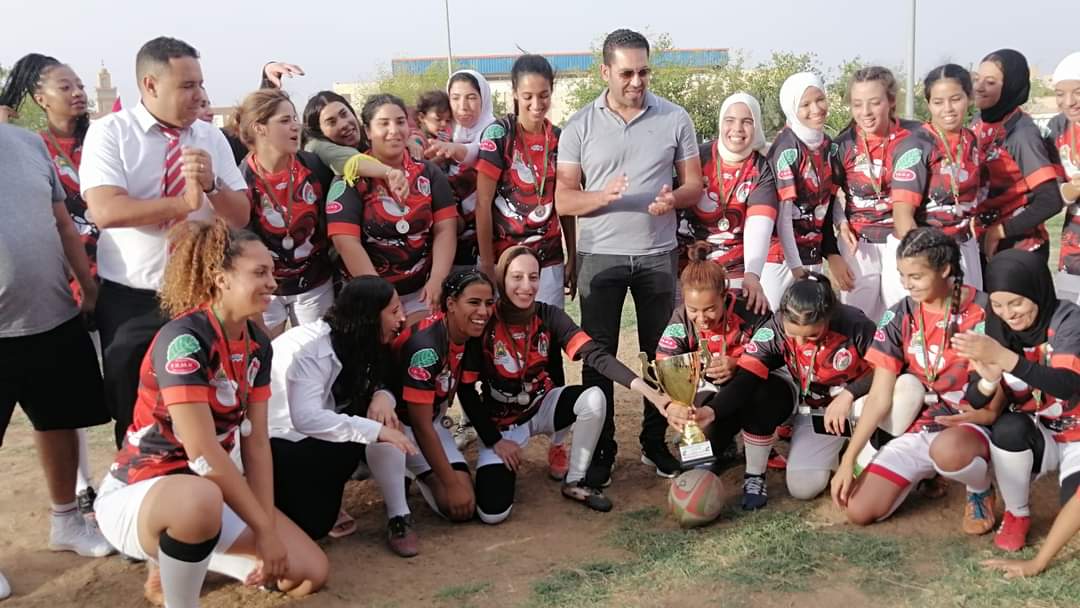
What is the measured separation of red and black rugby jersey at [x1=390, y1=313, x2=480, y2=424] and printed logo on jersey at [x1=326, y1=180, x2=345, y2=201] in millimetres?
828

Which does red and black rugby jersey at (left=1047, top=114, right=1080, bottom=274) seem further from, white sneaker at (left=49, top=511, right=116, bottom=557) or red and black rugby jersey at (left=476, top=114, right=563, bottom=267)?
white sneaker at (left=49, top=511, right=116, bottom=557)

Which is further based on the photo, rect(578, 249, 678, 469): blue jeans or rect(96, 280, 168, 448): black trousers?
rect(578, 249, 678, 469): blue jeans

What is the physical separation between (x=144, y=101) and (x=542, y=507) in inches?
107

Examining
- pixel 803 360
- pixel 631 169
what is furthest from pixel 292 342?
pixel 803 360

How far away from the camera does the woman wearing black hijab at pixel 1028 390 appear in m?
3.89

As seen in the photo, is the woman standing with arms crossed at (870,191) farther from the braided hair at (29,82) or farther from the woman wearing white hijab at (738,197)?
the braided hair at (29,82)

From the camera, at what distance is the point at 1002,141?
543 centimetres

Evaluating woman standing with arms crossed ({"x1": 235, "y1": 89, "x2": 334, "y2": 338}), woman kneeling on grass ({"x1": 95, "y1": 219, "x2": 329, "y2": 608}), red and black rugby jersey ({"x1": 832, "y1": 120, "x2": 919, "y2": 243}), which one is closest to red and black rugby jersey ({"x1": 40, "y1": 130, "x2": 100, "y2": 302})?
woman standing with arms crossed ({"x1": 235, "y1": 89, "x2": 334, "y2": 338})

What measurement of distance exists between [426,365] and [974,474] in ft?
8.38

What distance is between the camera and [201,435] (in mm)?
3379

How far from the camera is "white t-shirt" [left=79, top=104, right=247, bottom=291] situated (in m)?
3.89

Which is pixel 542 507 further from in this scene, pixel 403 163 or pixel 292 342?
pixel 403 163

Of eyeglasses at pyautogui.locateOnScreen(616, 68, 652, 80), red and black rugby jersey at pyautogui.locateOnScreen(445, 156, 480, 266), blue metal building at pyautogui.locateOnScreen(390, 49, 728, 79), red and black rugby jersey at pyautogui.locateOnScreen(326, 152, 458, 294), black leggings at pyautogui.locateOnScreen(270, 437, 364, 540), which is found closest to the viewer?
black leggings at pyautogui.locateOnScreen(270, 437, 364, 540)

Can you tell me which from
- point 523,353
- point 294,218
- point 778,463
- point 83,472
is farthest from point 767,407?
point 83,472
